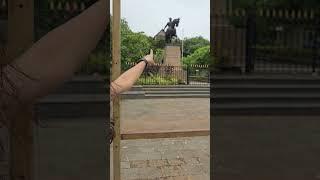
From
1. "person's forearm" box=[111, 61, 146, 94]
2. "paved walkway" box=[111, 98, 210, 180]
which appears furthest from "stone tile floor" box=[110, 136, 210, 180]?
"person's forearm" box=[111, 61, 146, 94]

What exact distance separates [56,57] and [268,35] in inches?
62.4

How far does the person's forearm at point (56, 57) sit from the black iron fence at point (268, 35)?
102cm

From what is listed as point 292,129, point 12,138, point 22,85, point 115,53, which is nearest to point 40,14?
point 12,138

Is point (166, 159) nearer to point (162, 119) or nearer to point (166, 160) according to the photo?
point (166, 160)

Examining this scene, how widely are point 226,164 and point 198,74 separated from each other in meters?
17.7

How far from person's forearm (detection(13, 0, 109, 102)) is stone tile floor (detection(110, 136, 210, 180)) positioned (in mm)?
2561

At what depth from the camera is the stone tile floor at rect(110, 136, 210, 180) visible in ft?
11.8

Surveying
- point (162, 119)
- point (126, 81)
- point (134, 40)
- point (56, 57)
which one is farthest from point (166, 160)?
point (134, 40)

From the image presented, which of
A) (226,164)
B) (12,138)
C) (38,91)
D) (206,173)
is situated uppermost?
(38,91)

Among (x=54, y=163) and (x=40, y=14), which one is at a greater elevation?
(x=40, y=14)

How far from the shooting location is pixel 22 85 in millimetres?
680

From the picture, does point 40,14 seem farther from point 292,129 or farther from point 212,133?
point 292,129

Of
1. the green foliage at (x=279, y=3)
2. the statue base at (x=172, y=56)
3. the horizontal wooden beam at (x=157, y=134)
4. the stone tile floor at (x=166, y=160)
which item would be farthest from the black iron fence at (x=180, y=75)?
the green foliage at (x=279, y=3)

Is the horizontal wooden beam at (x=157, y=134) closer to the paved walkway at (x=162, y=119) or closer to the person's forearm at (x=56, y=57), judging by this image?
the paved walkway at (x=162, y=119)
